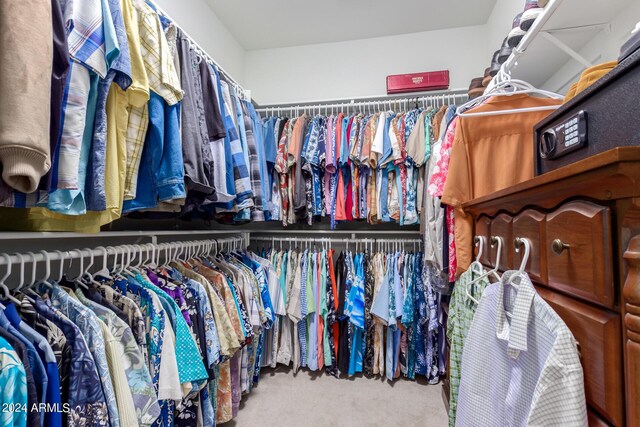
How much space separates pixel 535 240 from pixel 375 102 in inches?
76.3

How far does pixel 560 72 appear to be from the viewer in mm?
1313

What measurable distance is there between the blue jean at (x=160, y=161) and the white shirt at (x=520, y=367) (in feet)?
3.11

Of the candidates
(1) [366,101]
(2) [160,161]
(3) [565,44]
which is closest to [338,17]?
(1) [366,101]

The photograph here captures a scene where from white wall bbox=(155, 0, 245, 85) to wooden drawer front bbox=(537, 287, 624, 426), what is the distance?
2334mm

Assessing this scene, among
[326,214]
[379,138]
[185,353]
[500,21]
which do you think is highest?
[500,21]

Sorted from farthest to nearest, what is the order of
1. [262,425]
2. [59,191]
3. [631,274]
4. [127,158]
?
1. [262,425]
2. [127,158]
3. [59,191]
4. [631,274]

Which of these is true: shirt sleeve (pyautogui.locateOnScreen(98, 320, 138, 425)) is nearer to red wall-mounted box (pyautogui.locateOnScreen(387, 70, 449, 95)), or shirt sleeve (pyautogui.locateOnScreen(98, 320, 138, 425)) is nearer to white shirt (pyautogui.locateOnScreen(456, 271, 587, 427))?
white shirt (pyautogui.locateOnScreen(456, 271, 587, 427))

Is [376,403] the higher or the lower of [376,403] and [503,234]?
the lower

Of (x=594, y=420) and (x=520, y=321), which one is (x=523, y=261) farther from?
(x=594, y=420)

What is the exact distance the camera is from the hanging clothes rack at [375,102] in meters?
2.20

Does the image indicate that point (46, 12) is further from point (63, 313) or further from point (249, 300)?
point (249, 300)

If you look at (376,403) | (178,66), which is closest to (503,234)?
(178,66)

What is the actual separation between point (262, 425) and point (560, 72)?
88.3 inches

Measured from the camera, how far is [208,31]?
224cm
